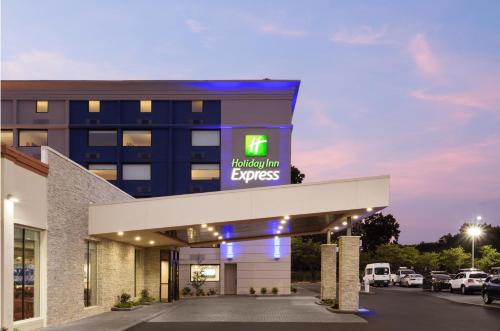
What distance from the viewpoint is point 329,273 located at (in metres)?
36.3

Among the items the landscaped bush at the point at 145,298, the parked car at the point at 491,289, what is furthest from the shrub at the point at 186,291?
the parked car at the point at 491,289

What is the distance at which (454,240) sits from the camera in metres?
119

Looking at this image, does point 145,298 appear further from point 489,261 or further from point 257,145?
point 489,261

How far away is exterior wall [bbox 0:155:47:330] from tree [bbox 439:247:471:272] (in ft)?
229

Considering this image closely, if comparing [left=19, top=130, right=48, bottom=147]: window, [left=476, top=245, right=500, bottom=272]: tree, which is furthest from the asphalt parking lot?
[left=476, top=245, right=500, bottom=272]: tree

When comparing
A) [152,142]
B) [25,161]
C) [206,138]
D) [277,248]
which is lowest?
[277,248]

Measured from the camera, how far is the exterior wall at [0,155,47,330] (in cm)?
1673

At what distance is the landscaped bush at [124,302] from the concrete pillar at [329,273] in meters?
11.8

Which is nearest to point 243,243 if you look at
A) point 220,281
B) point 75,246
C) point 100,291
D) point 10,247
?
point 220,281

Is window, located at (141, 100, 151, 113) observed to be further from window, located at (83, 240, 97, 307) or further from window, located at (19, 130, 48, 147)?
window, located at (83, 240, 97, 307)

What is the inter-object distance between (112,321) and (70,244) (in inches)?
132

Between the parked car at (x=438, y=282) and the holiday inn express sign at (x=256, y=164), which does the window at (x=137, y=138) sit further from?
the parked car at (x=438, y=282)

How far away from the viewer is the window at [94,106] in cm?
5269

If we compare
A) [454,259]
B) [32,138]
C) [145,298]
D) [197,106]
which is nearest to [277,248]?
[197,106]
